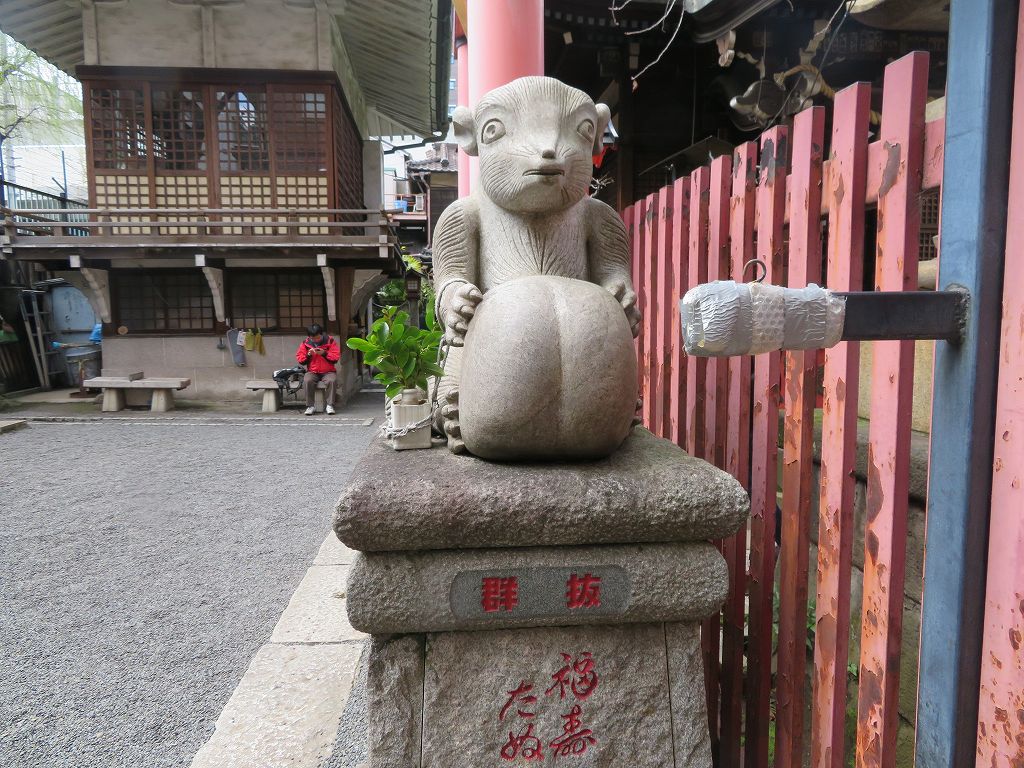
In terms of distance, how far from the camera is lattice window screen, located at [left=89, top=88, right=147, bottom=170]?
9.38 metres

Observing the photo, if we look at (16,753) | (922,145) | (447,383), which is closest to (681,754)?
(447,383)

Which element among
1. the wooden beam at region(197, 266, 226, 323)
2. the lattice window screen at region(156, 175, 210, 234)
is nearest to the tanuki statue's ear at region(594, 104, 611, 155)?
the wooden beam at region(197, 266, 226, 323)

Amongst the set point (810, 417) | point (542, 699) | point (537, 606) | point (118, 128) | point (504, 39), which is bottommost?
point (542, 699)

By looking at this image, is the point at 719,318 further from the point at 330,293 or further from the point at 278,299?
the point at 278,299

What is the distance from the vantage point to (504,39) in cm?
292

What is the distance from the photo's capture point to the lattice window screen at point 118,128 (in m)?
9.38

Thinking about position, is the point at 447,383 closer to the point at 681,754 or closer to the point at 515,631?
the point at 515,631

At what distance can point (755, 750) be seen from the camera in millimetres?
1691

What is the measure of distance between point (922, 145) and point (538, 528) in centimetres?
108

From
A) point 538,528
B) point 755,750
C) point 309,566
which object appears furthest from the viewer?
point 309,566

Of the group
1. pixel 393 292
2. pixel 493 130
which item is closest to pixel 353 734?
pixel 493 130

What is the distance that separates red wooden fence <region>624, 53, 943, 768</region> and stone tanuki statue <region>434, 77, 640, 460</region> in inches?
15.7

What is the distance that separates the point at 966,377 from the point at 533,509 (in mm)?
817

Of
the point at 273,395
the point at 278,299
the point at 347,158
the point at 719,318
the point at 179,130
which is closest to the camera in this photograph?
the point at 719,318
